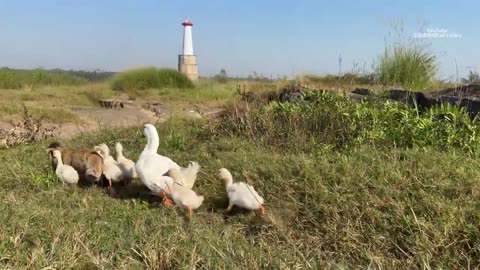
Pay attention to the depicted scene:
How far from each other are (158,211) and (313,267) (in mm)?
1344

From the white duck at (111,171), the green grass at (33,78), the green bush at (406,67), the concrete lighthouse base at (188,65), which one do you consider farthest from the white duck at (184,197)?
the concrete lighthouse base at (188,65)

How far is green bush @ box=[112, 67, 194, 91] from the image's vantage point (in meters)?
17.4

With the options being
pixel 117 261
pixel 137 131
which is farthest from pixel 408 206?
pixel 137 131

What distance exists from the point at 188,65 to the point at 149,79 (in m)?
2.80

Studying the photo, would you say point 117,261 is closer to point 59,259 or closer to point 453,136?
point 59,259

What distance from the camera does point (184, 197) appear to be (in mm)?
3316

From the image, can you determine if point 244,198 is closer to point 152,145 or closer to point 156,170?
point 156,170

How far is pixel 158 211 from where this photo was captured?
3.36 metres

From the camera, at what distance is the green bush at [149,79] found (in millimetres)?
17391

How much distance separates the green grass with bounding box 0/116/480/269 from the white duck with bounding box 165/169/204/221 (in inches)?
2.8

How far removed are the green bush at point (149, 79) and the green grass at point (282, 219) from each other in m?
13.3

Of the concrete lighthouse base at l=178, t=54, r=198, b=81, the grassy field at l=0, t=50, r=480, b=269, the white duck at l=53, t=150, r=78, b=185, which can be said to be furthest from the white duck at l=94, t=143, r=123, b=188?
the concrete lighthouse base at l=178, t=54, r=198, b=81

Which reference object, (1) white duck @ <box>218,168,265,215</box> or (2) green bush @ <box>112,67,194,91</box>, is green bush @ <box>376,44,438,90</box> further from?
(2) green bush @ <box>112,67,194,91</box>

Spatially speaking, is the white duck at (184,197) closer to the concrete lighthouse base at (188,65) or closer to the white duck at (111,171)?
the white duck at (111,171)
